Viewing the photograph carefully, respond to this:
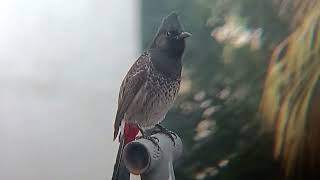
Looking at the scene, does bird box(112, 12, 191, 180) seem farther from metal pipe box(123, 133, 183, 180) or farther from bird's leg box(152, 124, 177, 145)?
metal pipe box(123, 133, 183, 180)

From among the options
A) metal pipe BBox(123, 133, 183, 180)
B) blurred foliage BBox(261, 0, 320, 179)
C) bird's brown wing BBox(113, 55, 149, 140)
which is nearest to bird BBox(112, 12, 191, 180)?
bird's brown wing BBox(113, 55, 149, 140)

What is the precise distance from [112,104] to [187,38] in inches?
13.1

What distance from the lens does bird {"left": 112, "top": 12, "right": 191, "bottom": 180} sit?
1.57 m

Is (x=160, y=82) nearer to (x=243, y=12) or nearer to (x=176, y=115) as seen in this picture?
(x=176, y=115)

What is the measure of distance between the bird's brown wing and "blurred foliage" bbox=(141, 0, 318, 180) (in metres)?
0.10

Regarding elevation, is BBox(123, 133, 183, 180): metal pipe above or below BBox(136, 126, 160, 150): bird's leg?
below

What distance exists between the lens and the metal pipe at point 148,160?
1380 mm

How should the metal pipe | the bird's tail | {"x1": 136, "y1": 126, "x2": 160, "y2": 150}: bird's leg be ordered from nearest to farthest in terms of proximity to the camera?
1. the metal pipe
2. {"x1": 136, "y1": 126, "x2": 160, "y2": 150}: bird's leg
3. the bird's tail

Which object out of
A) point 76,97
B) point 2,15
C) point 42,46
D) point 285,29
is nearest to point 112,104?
point 76,97

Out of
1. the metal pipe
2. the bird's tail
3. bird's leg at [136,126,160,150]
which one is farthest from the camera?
the bird's tail

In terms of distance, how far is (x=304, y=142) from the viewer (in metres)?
1.51

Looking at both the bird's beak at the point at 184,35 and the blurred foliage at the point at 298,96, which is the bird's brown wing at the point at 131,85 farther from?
the blurred foliage at the point at 298,96

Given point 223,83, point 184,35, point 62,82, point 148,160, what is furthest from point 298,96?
point 62,82

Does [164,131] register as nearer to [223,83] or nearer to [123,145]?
[123,145]
